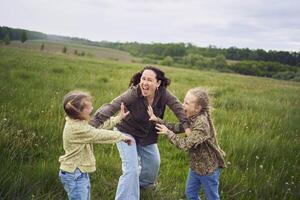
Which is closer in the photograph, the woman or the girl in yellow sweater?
the girl in yellow sweater

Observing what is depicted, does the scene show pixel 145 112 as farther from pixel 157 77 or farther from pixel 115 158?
pixel 115 158

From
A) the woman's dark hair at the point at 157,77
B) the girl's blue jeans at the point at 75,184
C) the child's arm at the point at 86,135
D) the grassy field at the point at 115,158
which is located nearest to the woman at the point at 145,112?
the woman's dark hair at the point at 157,77

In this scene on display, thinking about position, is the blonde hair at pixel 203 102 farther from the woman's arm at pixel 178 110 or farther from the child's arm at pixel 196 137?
the woman's arm at pixel 178 110

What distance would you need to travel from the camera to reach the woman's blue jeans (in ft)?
12.3

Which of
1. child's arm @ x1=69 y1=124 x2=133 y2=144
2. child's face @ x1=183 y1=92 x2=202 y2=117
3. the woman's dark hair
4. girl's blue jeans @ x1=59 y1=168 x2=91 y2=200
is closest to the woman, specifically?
the woman's dark hair

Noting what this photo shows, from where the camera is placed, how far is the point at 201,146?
12.7 feet

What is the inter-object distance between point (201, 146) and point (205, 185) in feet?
1.49

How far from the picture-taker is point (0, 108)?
6.03m

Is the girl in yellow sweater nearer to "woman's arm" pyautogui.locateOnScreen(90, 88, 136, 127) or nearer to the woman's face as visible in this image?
"woman's arm" pyautogui.locateOnScreen(90, 88, 136, 127)

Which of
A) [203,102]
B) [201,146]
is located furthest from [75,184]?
[203,102]

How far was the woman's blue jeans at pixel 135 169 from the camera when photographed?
3.76m

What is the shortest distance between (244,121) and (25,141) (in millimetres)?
4961

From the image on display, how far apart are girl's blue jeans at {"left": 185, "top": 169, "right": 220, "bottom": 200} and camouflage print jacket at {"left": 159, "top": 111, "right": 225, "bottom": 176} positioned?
81 mm

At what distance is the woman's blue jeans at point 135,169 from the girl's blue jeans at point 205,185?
0.62 meters
